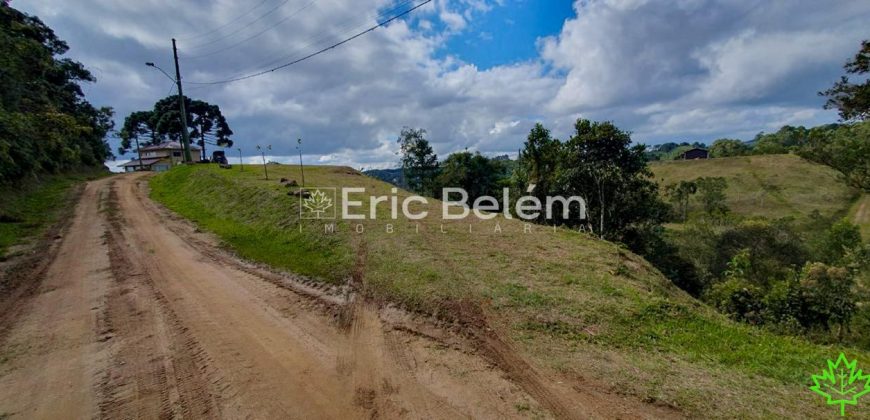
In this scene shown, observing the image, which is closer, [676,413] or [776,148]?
[676,413]

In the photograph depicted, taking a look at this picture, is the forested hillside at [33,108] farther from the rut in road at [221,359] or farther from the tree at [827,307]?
the tree at [827,307]

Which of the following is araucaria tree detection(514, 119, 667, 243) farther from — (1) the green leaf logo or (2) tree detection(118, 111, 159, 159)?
(2) tree detection(118, 111, 159, 159)

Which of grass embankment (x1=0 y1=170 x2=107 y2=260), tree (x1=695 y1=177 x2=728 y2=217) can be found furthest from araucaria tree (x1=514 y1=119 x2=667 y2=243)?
tree (x1=695 y1=177 x2=728 y2=217)

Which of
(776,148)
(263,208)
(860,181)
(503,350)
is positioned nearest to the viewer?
(503,350)

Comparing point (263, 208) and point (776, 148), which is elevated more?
point (776, 148)

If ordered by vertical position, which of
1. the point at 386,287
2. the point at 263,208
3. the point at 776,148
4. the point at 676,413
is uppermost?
the point at 776,148

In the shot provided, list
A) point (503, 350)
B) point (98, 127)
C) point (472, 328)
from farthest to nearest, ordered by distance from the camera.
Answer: point (98, 127)
point (472, 328)
point (503, 350)

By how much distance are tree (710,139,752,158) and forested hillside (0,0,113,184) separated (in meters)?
120

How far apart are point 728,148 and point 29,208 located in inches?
5006

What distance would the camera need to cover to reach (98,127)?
3838 centimetres

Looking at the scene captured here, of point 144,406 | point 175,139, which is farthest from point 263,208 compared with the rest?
point 175,139

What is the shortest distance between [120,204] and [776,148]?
4539 inches

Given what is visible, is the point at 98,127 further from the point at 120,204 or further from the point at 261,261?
the point at 261,261

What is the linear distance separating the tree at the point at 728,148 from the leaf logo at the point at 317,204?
111 m
